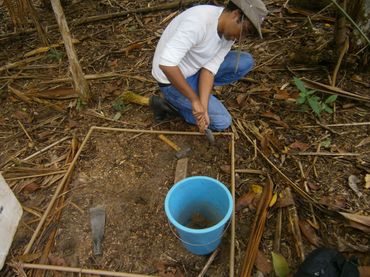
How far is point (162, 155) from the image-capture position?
2.47m

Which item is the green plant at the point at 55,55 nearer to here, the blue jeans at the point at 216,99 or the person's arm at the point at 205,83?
the blue jeans at the point at 216,99

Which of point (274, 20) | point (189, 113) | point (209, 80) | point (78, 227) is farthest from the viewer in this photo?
point (274, 20)

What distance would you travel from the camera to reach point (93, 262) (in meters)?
1.91

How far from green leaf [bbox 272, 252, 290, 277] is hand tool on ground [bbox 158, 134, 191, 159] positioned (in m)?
0.97

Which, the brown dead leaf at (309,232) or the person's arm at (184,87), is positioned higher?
the person's arm at (184,87)

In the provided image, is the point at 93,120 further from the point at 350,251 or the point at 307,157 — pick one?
the point at 350,251

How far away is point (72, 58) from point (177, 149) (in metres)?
1.15

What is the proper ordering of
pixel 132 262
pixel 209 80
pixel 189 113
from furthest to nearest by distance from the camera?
pixel 189 113, pixel 209 80, pixel 132 262

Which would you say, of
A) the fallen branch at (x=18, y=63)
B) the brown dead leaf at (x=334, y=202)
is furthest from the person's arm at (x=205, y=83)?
the fallen branch at (x=18, y=63)

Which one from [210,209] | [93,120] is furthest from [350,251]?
[93,120]

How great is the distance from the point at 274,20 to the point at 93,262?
3179 mm

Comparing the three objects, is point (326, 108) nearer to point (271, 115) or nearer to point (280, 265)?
point (271, 115)

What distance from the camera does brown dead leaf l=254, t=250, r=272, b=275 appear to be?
181 cm

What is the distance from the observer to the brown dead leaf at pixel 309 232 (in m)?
1.90
